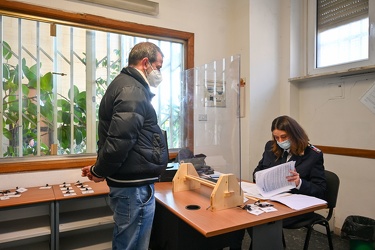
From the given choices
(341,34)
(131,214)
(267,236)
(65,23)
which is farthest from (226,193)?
(341,34)

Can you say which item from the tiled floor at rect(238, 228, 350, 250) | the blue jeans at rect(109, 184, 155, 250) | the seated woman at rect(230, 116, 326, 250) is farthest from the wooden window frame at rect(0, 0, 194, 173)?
the tiled floor at rect(238, 228, 350, 250)

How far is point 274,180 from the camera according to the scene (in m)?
1.57

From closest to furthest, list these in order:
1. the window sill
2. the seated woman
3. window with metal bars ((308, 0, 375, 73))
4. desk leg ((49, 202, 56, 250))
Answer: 1. the seated woman
2. desk leg ((49, 202, 56, 250))
3. the window sill
4. window with metal bars ((308, 0, 375, 73))

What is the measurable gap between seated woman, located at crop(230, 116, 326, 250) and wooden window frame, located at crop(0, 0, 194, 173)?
78 centimetres

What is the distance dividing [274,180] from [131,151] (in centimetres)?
89

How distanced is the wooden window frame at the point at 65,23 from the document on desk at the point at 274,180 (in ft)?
2.76

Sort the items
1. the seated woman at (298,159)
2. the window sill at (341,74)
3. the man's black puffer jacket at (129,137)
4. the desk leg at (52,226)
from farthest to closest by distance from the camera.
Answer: the window sill at (341,74) < the desk leg at (52,226) < the seated woman at (298,159) < the man's black puffer jacket at (129,137)

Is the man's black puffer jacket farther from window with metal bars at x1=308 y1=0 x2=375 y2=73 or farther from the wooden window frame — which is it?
window with metal bars at x1=308 y1=0 x2=375 y2=73

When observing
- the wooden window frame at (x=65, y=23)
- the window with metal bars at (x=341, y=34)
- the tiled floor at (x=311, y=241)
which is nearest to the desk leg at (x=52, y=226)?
the wooden window frame at (x=65, y=23)

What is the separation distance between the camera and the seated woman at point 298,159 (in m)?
1.60

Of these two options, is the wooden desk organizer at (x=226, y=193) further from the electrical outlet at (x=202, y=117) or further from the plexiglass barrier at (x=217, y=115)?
the electrical outlet at (x=202, y=117)

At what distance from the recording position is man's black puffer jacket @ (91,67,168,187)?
1188mm

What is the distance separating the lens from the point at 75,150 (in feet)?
7.68

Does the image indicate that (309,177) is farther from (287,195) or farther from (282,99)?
(282,99)
